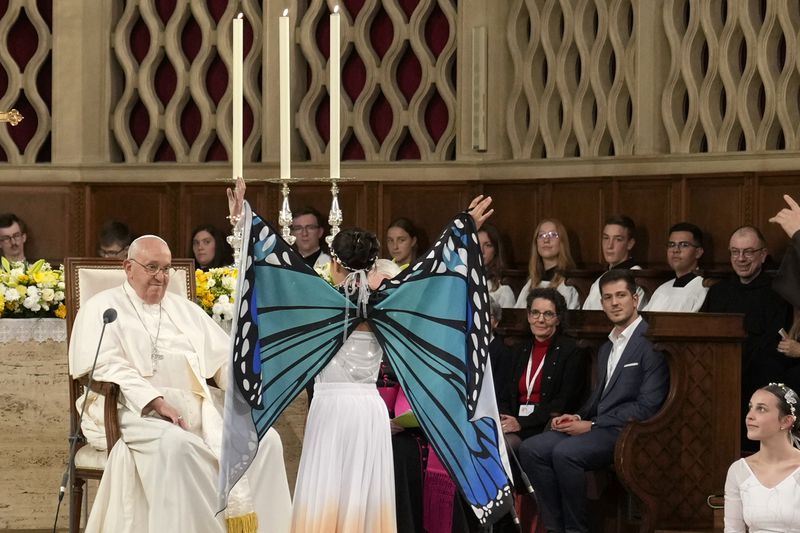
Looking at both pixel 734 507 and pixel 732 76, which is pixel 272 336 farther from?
pixel 732 76

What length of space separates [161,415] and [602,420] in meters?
2.04

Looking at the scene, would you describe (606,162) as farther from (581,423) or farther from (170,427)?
(170,427)

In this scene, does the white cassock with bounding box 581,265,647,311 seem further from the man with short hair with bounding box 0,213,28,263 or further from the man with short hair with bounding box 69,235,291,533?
the man with short hair with bounding box 0,213,28,263

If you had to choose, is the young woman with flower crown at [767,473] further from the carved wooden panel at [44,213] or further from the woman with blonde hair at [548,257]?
the carved wooden panel at [44,213]

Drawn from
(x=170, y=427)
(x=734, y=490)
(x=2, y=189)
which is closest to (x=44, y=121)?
(x=2, y=189)

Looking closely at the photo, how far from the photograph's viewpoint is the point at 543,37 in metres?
9.56

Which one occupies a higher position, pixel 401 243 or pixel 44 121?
pixel 44 121

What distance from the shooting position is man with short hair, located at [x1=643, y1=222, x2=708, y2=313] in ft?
26.3

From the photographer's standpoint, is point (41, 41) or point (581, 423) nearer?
point (581, 423)

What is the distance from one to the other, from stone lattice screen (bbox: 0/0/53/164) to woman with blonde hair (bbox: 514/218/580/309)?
362 centimetres

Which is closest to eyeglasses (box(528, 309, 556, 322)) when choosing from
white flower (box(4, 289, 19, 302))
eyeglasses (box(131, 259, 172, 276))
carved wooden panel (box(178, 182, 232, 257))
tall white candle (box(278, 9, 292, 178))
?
tall white candle (box(278, 9, 292, 178))

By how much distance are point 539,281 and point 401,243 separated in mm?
965

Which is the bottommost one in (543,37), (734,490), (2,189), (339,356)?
(734,490)

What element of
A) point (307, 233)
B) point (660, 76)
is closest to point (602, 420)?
point (307, 233)
